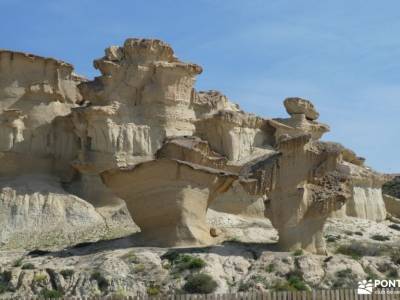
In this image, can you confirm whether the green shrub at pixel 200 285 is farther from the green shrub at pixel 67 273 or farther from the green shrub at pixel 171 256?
the green shrub at pixel 67 273

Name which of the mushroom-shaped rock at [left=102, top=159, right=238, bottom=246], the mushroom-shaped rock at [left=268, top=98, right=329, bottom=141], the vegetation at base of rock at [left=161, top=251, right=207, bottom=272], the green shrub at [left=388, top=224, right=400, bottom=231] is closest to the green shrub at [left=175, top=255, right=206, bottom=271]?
the vegetation at base of rock at [left=161, top=251, right=207, bottom=272]

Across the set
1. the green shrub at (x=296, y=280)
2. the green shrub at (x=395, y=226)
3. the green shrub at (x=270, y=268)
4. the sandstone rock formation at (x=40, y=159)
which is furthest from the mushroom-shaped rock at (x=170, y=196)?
the green shrub at (x=395, y=226)

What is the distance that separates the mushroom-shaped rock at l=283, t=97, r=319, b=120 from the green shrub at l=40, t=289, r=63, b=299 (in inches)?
1165

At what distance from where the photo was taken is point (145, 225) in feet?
125

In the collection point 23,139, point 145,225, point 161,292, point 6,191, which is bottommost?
point 161,292

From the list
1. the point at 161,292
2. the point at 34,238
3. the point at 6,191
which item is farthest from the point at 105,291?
the point at 6,191

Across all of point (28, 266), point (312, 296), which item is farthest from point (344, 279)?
point (28, 266)

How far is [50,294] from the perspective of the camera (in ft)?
102

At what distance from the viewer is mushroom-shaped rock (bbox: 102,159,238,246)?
122 ft

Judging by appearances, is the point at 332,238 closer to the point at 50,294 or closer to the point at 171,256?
the point at 171,256

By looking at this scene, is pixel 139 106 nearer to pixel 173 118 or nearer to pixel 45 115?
pixel 173 118

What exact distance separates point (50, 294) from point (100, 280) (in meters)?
1.92

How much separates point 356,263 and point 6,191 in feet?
73.3

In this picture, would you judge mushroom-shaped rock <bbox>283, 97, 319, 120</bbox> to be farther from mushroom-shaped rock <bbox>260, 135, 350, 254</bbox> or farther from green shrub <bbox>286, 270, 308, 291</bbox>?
green shrub <bbox>286, 270, 308, 291</bbox>
